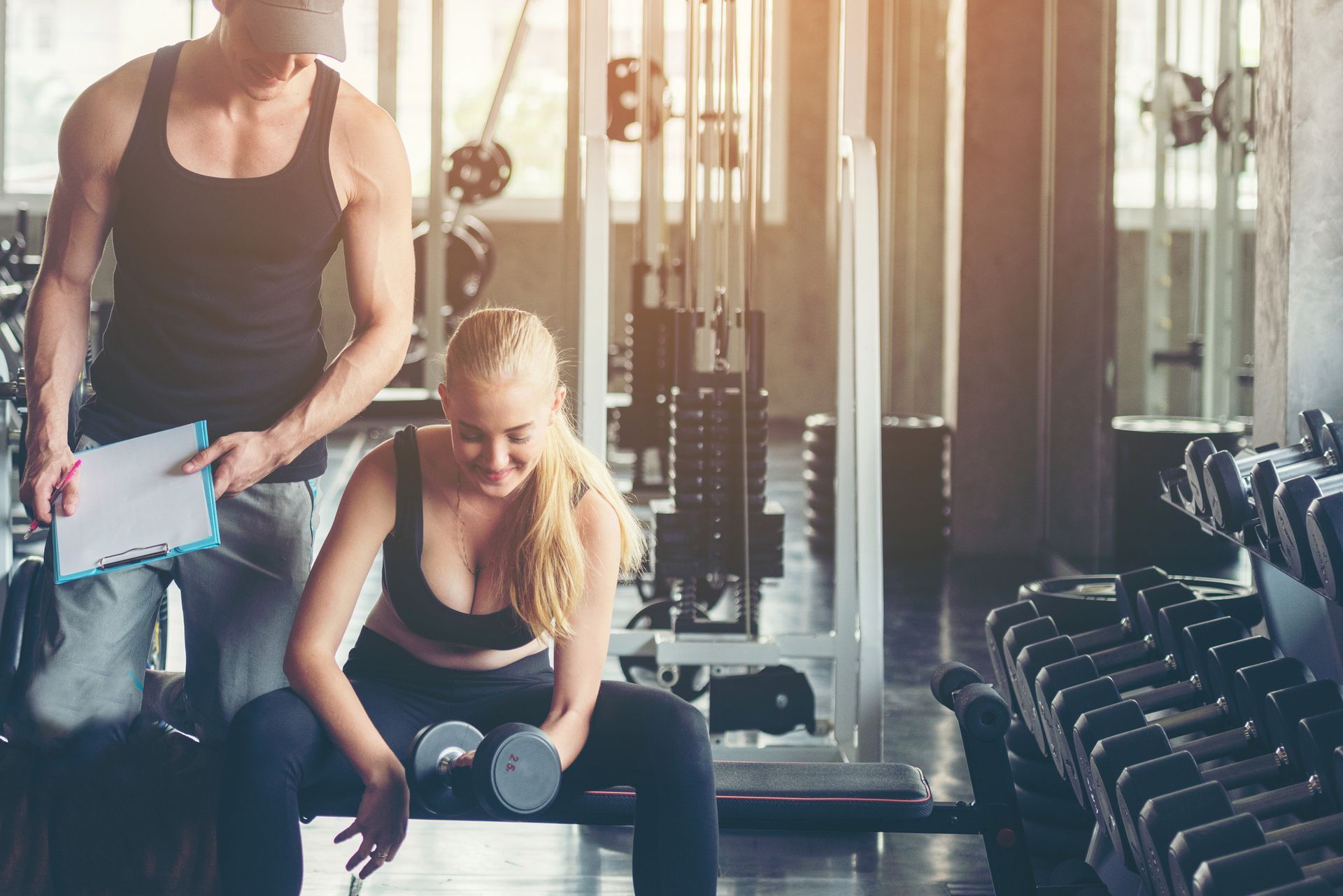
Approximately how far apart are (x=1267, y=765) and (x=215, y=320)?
1.29 m

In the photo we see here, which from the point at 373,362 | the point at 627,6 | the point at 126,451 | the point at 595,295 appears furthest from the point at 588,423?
the point at 627,6

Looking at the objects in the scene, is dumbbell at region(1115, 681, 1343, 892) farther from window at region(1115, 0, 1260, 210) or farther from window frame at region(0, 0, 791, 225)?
window frame at region(0, 0, 791, 225)

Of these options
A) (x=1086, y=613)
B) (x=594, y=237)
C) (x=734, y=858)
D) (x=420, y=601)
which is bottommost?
(x=734, y=858)

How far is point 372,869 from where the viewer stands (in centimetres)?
141

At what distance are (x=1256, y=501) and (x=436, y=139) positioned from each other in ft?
15.0

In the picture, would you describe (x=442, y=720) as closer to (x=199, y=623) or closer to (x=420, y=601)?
(x=420, y=601)

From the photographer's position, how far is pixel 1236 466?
1.68 m

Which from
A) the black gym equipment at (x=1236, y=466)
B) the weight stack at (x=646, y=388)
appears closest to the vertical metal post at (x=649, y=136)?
the weight stack at (x=646, y=388)

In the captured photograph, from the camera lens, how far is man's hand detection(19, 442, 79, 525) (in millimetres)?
1529

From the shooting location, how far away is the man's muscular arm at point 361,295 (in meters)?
1.56

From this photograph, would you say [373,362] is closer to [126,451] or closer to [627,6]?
[126,451]

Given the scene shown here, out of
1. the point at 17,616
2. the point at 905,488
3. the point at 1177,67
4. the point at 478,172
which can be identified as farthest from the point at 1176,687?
the point at 478,172

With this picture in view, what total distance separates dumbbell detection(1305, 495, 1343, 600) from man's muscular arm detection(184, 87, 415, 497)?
1007mm

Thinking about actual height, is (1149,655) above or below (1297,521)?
below
